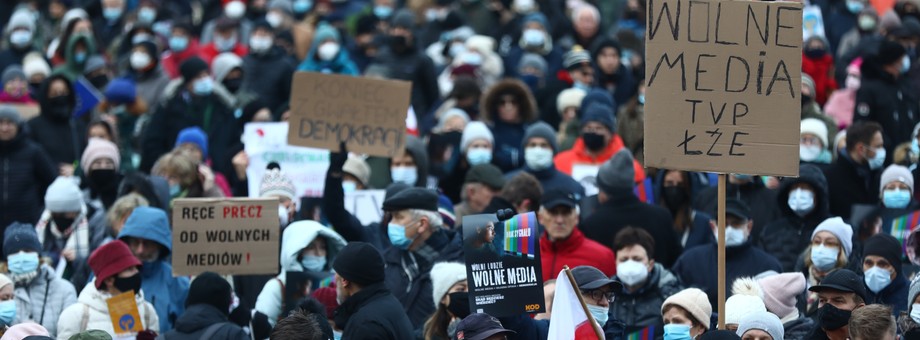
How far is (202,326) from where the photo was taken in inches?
395

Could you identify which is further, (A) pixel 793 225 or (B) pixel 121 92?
(B) pixel 121 92

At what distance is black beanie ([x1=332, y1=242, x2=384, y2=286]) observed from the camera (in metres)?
9.70

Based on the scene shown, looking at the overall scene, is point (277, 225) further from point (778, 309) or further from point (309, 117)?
point (778, 309)

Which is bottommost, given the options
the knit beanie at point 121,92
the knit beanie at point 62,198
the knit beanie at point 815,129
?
the knit beanie at point 62,198

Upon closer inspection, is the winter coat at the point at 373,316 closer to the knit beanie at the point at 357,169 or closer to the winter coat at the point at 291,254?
the winter coat at the point at 291,254

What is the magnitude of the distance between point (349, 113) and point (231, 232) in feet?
6.33

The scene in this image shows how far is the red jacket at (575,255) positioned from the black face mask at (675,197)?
1766mm

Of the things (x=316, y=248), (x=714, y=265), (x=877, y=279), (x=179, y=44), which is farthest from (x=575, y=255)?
(x=179, y=44)

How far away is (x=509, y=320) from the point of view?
372 inches

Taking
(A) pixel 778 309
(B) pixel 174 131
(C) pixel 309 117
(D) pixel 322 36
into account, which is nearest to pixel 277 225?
(C) pixel 309 117

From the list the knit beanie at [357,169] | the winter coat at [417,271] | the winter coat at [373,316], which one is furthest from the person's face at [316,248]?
the knit beanie at [357,169]

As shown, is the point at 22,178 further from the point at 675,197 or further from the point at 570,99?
the point at 675,197

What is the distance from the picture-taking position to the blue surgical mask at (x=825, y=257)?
11.2m

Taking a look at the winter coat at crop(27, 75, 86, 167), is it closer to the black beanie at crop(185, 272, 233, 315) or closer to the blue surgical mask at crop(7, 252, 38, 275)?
the blue surgical mask at crop(7, 252, 38, 275)
